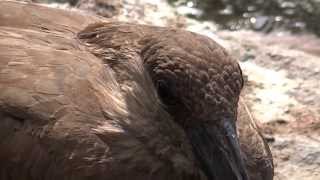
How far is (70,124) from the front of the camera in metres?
3.00

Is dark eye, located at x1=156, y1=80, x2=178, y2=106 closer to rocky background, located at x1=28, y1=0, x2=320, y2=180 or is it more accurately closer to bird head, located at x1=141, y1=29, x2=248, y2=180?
bird head, located at x1=141, y1=29, x2=248, y2=180

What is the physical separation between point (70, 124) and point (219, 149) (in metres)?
0.44

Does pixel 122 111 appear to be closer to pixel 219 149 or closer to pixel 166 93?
pixel 166 93

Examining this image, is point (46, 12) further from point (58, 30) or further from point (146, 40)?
point (146, 40)

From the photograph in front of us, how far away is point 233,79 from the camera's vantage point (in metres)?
3.07

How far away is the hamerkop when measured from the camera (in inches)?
118

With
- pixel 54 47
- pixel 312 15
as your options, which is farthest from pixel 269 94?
pixel 54 47

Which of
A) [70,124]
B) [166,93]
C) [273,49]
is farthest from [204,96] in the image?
[273,49]

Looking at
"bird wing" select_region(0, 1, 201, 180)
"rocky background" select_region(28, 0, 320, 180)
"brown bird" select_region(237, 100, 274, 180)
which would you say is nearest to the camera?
"bird wing" select_region(0, 1, 201, 180)

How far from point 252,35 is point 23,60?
238 centimetres

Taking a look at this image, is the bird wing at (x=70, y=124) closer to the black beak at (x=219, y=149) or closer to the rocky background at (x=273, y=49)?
the black beak at (x=219, y=149)

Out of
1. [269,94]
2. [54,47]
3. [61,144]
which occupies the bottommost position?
[269,94]

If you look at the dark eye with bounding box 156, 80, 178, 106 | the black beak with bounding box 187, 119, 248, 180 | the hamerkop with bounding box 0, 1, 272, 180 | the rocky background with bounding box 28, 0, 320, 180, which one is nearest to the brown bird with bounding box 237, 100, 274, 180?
the hamerkop with bounding box 0, 1, 272, 180

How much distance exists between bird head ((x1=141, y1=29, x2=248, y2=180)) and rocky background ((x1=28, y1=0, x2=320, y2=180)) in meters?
0.95
